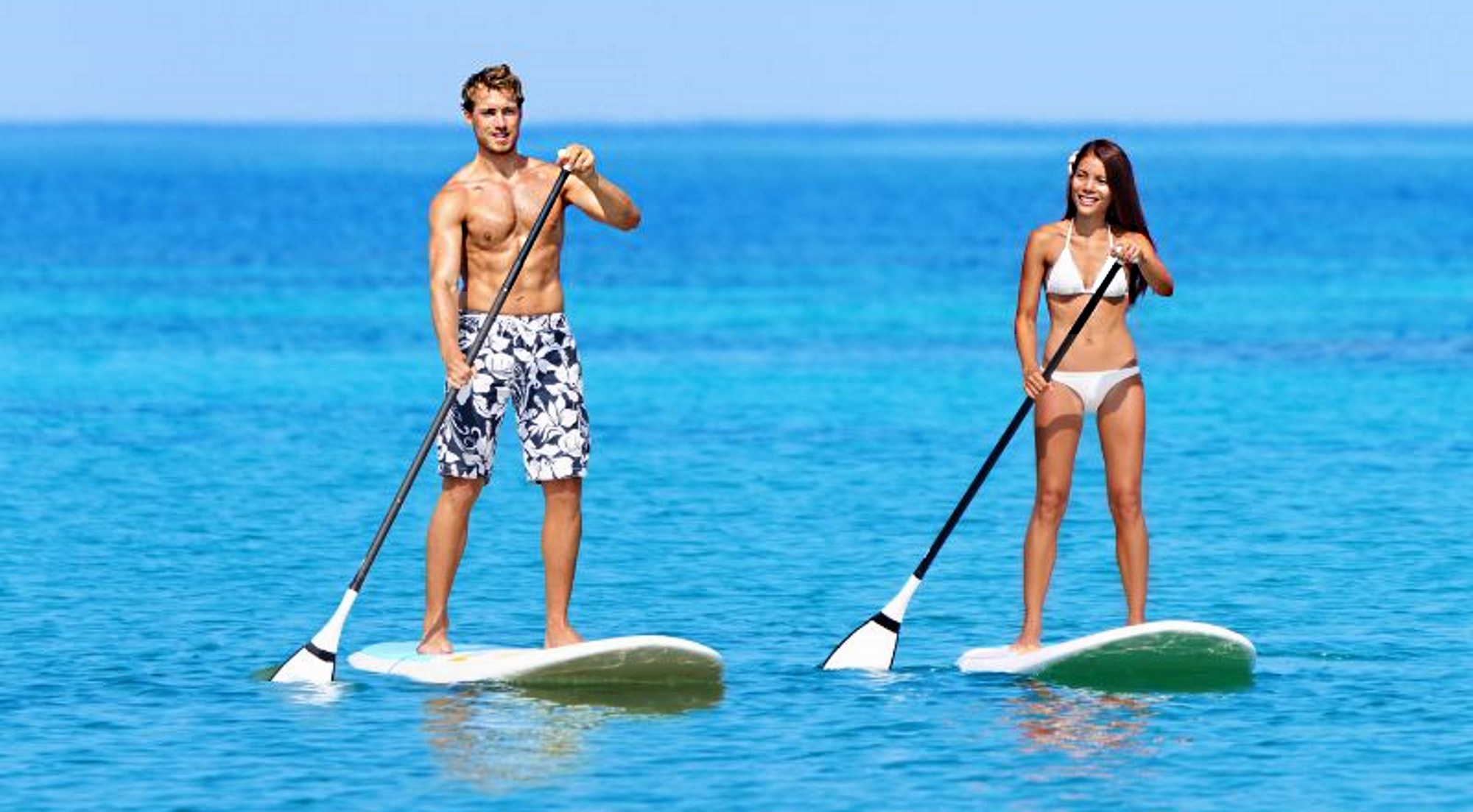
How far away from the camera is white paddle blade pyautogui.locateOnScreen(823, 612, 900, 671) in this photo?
1342 centimetres

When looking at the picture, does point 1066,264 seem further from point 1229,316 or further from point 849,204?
point 849,204

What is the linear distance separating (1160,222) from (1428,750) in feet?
254

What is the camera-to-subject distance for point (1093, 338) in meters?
12.7

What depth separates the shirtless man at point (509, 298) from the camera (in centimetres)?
1245

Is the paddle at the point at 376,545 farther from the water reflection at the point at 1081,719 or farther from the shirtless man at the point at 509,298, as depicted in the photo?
the water reflection at the point at 1081,719

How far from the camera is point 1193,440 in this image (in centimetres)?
2452

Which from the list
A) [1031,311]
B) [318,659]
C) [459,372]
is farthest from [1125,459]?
[318,659]

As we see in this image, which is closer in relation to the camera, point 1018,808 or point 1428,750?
point 1018,808

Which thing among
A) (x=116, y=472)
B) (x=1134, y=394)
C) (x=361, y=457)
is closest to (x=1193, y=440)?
(x=361, y=457)

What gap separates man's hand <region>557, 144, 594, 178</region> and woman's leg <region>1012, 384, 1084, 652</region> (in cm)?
210

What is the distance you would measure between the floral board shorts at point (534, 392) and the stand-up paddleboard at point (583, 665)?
0.75 meters

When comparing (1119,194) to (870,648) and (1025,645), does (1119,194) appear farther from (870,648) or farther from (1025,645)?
(870,648)

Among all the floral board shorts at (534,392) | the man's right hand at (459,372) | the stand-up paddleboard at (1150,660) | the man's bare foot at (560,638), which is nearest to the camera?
the man's right hand at (459,372)

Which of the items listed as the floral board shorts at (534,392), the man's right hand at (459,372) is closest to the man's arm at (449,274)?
the man's right hand at (459,372)
